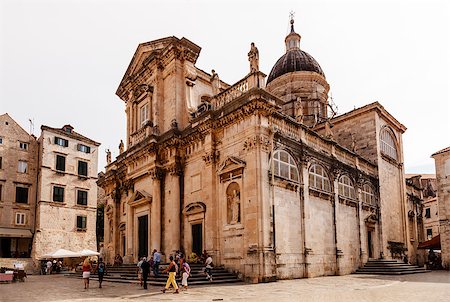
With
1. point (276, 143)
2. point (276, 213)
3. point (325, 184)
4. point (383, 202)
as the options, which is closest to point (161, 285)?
point (276, 213)

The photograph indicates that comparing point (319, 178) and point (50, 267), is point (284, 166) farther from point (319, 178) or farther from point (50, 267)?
point (50, 267)

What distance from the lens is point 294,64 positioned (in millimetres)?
38219

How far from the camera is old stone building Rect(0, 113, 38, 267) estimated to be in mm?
36969

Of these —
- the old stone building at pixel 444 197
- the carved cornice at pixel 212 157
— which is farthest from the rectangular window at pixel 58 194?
the old stone building at pixel 444 197

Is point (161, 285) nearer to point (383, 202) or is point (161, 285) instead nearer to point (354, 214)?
point (354, 214)

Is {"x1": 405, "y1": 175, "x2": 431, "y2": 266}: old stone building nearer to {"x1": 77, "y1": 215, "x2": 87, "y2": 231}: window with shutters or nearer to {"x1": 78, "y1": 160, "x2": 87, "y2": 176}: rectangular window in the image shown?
{"x1": 77, "y1": 215, "x2": 87, "y2": 231}: window with shutters

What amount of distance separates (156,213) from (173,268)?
28.8ft

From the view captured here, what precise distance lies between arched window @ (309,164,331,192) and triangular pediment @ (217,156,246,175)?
5.12m

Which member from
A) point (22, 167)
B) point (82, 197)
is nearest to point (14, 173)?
point (22, 167)

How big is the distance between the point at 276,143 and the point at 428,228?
41242 mm

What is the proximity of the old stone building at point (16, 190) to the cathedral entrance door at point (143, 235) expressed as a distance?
54.6 feet

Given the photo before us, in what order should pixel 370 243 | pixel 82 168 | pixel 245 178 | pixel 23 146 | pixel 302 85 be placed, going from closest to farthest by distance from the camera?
1. pixel 245 178
2. pixel 370 243
3. pixel 302 85
4. pixel 23 146
5. pixel 82 168

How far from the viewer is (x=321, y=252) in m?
21.9

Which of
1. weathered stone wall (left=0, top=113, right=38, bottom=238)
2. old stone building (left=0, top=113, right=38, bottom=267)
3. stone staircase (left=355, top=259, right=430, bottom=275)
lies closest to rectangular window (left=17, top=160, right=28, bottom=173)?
old stone building (left=0, top=113, right=38, bottom=267)
